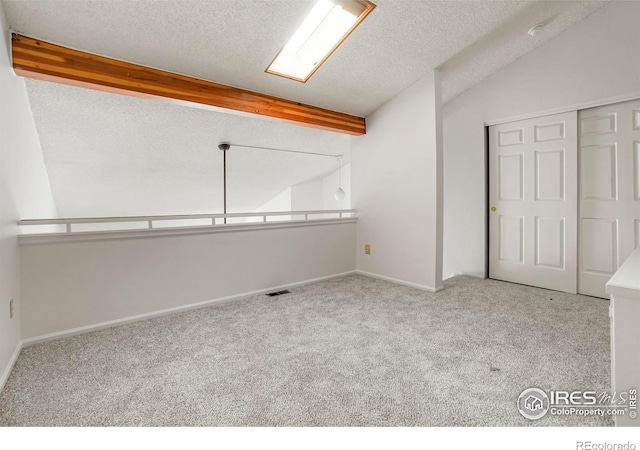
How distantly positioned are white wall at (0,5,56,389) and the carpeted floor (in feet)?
0.79

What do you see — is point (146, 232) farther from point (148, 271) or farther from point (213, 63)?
point (213, 63)

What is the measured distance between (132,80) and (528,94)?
3.80m

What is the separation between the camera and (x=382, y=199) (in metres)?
3.84

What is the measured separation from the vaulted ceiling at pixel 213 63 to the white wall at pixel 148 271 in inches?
50.3

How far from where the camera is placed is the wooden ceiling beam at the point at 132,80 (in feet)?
6.74

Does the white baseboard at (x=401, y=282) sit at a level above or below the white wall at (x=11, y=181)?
below

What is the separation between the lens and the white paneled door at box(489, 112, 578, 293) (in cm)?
326

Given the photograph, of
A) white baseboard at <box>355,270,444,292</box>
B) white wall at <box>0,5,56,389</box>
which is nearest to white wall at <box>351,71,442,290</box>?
white baseboard at <box>355,270,444,292</box>

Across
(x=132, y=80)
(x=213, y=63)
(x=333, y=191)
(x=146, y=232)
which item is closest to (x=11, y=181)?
(x=146, y=232)

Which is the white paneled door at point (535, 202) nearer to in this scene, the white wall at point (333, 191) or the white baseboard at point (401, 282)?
the white baseboard at point (401, 282)

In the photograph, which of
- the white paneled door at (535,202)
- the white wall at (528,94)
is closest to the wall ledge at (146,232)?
the white wall at (528,94)

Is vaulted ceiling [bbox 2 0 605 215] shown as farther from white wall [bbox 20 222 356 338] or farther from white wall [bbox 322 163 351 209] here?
white wall [bbox 322 163 351 209]
